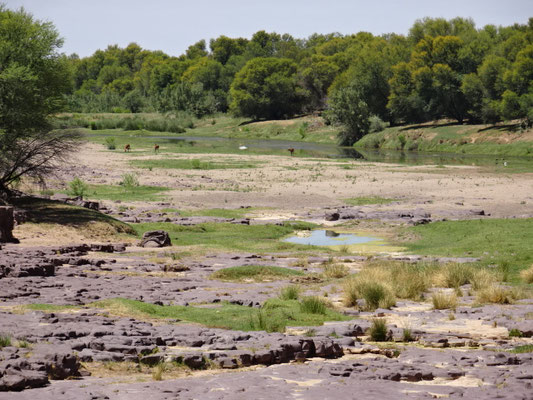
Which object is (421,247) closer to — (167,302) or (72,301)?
(167,302)

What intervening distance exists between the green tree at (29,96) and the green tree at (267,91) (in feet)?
373

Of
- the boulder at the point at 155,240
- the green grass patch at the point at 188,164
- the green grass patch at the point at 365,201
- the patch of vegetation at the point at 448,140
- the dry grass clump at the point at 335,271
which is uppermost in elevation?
the patch of vegetation at the point at 448,140

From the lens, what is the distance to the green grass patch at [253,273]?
73.1 feet

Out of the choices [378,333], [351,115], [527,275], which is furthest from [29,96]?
[351,115]

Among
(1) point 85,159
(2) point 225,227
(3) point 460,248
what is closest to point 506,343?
(3) point 460,248

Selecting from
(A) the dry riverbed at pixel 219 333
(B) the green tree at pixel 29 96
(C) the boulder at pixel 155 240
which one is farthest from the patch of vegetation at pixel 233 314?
(B) the green tree at pixel 29 96

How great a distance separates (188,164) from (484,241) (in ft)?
139

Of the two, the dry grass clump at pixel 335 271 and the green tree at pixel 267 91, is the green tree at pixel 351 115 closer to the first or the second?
the green tree at pixel 267 91

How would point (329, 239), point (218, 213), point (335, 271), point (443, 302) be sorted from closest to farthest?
point (443, 302) < point (335, 271) < point (329, 239) < point (218, 213)

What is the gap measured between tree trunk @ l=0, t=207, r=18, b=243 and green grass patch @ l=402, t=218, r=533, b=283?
14.6 metres

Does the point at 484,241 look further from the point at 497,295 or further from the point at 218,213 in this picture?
the point at 218,213

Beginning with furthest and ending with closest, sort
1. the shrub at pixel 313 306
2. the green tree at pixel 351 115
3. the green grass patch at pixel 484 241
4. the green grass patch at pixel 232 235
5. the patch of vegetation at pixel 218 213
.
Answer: the green tree at pixel 351 115
the patch of vegetation at pixel 218 213
the green grass patch at pixel 232 235
the green grass patch at pixel 484 241
the shrub at pixel 313 306

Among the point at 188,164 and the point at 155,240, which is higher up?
the point at 188,164

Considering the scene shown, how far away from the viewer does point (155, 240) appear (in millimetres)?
28797
